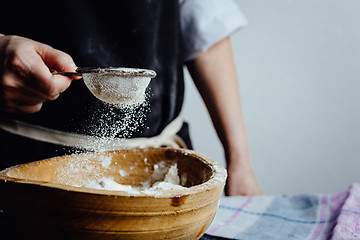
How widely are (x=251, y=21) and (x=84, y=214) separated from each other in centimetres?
128

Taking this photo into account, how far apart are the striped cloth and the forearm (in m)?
0.31

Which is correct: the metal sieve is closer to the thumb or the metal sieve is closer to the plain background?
the thumb

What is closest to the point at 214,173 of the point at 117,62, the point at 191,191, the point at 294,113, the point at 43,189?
the point at 191,191

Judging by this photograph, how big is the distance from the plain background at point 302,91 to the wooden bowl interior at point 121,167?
3.39ft

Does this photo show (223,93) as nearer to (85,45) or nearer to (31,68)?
(85,45)

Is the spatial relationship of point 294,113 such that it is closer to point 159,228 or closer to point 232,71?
point 232,71

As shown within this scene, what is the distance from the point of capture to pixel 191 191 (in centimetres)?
35

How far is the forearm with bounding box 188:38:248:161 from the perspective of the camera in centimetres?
95

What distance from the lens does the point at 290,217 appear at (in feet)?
1.86

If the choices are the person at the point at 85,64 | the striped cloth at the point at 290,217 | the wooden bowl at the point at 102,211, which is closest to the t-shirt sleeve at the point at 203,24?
the person at the point at 85,64

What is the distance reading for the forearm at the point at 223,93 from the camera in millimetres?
954

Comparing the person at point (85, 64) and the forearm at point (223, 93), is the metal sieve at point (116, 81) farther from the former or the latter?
the forearm at point (223, 93)

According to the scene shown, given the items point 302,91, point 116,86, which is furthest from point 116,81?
point 302,91

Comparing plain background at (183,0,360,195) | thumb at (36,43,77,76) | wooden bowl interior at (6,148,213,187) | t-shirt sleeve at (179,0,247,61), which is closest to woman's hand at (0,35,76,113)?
thumb at (36,43,77,76)
